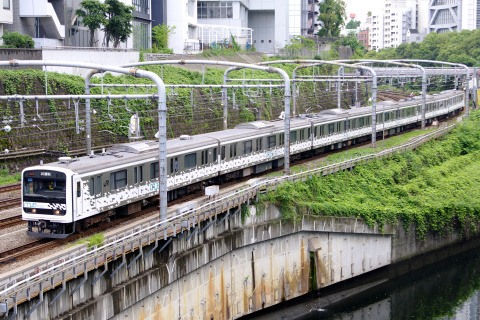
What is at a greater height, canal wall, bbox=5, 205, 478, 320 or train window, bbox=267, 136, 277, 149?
train window, bbox=267, 136, 277, 149

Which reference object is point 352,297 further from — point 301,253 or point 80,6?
point 80,6

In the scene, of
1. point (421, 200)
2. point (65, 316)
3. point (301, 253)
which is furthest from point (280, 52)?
point (65, 316)

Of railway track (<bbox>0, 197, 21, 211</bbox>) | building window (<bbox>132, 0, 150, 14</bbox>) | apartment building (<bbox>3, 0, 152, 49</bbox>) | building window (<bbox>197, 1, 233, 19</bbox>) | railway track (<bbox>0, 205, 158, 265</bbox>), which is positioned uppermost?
building window (<bbox>197, 1, 233, 19</bbox>)

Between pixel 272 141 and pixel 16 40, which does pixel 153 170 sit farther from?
pixel 16 40

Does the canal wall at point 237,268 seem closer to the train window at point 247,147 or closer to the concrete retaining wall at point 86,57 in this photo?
the train window at point 247,147

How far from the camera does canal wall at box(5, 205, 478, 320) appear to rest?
19250 mm

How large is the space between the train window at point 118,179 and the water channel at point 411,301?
25.4 feet

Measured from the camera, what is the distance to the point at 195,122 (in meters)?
46.4

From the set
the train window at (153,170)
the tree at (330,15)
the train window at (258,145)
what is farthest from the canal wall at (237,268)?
the tree at (330,15)

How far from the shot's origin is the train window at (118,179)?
Answer: 24.1m

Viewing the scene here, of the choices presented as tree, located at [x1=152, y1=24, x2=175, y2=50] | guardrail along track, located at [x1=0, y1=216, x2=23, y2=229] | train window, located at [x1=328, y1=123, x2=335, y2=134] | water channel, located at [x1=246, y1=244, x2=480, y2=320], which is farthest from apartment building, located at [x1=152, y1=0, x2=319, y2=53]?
guardrail along track, located at [x1=0, y1=216, x2=23, y2=229]

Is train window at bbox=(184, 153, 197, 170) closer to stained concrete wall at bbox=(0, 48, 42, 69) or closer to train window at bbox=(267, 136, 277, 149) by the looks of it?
train window at bbox=(267, 136, 277, 149)

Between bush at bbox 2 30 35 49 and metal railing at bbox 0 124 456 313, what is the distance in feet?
68.3

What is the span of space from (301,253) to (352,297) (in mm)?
3050
